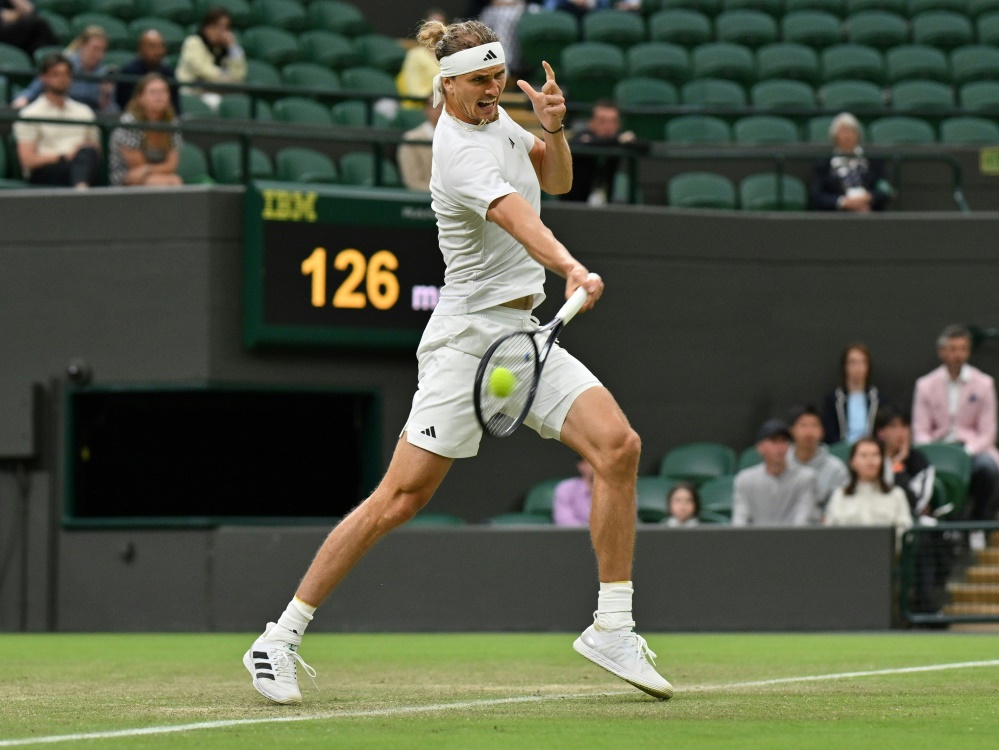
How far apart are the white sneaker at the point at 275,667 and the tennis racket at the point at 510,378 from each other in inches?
37.8

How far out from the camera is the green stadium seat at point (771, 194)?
14.4m

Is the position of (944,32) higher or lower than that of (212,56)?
higher

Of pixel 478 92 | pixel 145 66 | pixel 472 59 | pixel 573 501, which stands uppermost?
pixel 145 66

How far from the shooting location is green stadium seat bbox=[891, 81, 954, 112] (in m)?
16.7

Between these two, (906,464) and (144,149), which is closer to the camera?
(906,464)

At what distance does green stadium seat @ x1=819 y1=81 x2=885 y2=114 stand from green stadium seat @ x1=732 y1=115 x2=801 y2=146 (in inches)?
37.4

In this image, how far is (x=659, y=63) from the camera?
54.8 feet

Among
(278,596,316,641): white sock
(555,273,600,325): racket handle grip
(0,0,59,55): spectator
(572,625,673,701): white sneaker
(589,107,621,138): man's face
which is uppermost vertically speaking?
(0,0,59,55): spectator

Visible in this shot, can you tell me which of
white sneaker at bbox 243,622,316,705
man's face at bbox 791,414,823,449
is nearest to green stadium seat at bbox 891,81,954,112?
man's face at bbox 791,414,823,449

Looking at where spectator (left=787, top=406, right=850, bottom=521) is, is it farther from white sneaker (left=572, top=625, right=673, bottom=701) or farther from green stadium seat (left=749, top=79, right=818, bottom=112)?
white sneaker (left=572, top=625, right=673, bottom=701)

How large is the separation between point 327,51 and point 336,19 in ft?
3.40

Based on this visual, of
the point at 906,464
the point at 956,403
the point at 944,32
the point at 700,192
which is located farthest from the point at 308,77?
the point at 944,32

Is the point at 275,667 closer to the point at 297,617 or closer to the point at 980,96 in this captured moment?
the point at 297,617

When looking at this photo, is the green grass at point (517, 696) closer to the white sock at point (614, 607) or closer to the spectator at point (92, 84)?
the white sock at point (614, 607)
